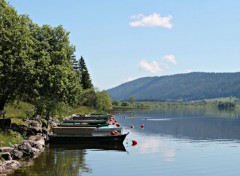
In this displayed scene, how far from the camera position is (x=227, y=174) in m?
38.7

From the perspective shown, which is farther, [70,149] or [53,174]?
[70,149]

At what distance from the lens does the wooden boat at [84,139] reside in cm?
5800

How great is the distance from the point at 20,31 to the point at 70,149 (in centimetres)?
1804

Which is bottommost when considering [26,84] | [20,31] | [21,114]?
[21,114]

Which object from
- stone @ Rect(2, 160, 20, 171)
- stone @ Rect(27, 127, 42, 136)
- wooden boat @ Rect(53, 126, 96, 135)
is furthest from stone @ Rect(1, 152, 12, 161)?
wooden boat @ Rect(53, 126, 96, 135)

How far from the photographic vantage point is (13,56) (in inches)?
1986

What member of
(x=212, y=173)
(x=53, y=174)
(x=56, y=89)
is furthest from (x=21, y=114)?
(x=212, y=173)

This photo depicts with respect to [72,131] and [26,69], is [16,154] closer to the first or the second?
[26,69]

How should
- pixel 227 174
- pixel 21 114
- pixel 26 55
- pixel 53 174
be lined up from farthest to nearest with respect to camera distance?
pixel 21 114 < pixel 26 55 < pixel 227 174 < pixel 53 174

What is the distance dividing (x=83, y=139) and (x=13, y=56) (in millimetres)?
17058

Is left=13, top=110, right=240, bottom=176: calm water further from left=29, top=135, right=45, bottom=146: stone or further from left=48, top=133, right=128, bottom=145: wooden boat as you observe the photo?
left=48, top=133, right=128, bottom=145: wooden boat

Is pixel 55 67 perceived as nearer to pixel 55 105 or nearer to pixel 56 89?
pixel 56 89

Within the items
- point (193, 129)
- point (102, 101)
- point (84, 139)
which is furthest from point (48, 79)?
point (102, 101)

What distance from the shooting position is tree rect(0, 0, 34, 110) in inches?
1980
